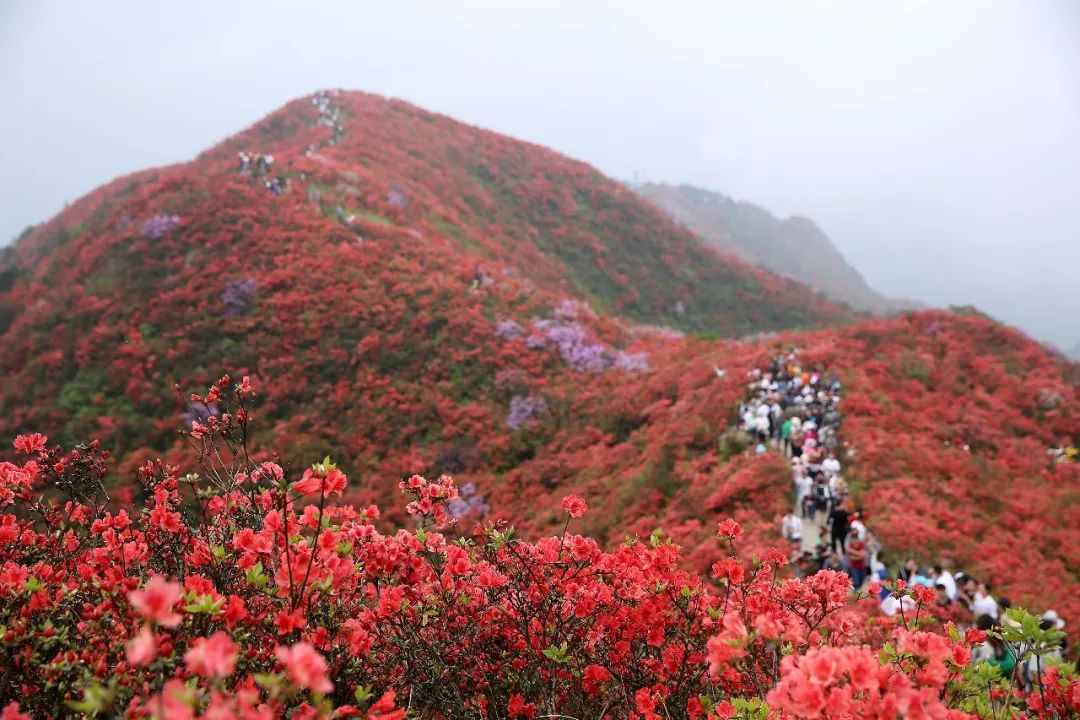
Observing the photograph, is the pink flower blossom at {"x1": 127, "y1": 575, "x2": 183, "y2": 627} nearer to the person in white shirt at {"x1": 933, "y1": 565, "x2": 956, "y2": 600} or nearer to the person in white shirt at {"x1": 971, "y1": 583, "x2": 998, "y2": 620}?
the person in white shirt at {"x1": 971, "y1": 583, "x2": 998, "y2": 620}

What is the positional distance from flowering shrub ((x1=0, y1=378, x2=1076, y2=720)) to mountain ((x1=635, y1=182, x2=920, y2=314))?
247 ft

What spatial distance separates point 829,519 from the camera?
9.97 meters

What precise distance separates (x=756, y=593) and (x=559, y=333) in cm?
1718

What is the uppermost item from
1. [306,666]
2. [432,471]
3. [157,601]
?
[157,601]

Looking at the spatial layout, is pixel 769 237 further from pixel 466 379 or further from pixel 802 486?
pixel 802 486

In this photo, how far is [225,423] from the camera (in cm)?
312

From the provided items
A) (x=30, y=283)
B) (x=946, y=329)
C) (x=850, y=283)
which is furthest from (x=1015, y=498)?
(x=850, y=283)

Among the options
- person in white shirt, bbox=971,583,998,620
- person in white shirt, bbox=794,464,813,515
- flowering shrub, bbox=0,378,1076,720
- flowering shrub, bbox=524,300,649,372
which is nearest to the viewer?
flowering shrub, bbox=0,378,1076,720

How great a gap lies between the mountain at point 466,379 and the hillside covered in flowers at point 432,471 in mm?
103

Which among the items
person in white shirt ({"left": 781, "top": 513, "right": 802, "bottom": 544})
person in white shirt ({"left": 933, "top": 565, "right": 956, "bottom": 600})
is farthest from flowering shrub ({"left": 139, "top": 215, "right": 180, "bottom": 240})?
person in white shirt ({"left": 933, "top": 565, "right": 956, "bottom": 600})

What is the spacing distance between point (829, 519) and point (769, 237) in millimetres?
91247

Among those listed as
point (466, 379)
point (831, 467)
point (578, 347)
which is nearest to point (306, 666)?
point (831, 467)

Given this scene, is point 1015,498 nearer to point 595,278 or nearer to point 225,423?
point 225,423

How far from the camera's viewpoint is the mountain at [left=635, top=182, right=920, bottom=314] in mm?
80500
